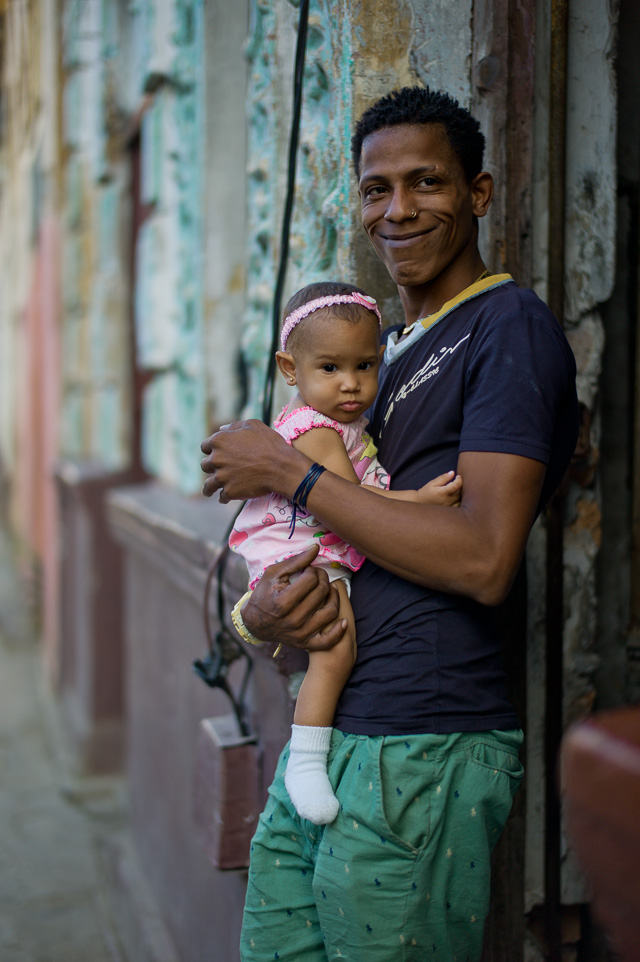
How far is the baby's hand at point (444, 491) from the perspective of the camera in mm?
1391

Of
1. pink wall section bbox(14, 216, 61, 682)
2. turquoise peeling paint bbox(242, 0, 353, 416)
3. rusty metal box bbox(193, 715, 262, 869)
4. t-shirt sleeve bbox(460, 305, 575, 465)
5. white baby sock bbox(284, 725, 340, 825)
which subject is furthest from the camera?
pink wall section bbox(14, 216, 61, 682)

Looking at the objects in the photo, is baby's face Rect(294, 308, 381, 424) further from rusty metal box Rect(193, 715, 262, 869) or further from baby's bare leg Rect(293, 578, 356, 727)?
rusty metal box Rect(193, 715, 262, 869)

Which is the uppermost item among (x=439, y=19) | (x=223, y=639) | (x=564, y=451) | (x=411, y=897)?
(x=439, y=19)

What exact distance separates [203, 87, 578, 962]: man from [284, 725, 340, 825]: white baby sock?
2 cm

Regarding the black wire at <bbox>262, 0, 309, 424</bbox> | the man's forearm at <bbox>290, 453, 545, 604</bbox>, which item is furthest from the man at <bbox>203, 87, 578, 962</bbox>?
the black wire at <bbox>262, 0, 309, 424</bbox>

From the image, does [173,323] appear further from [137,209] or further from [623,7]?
[623,7]

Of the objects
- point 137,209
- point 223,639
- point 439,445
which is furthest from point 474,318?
point 137,209

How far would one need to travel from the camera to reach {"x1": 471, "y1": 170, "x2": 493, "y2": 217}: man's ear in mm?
1574

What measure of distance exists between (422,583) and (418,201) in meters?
0.63

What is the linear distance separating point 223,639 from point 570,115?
54.6 inches

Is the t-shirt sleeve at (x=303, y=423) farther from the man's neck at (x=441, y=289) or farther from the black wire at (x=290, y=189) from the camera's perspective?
the black wire at (x=290, y=189)

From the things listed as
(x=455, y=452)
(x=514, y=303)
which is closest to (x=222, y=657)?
(x=455, y=452)

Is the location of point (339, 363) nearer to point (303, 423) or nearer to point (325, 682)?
point (303, 423)

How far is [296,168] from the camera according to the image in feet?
7.06
